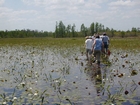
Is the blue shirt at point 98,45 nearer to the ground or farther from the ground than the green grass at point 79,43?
farther from the ground

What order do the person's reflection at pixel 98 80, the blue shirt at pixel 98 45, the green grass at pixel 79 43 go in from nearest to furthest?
the person's reflection at pixel 98 80
the blue shirt at pixel 98 45
the green grass at pixel 79 43

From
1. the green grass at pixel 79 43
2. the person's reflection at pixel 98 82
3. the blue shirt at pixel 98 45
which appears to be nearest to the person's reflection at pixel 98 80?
the person's reflection at pixel 98 82

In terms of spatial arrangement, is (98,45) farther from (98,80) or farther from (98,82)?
(98,82)

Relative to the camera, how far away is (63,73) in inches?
509

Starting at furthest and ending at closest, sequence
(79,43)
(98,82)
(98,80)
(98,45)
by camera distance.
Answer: (79,43)
(98,45)
(98,80)
(98,82)

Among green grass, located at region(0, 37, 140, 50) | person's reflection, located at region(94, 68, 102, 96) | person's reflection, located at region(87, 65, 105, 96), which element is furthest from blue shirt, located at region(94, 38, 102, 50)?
green grass, located at region(0, 37, 140, 50)

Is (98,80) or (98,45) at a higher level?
(98,45)

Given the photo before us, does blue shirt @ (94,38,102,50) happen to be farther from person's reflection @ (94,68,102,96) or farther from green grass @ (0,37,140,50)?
green grass @ (0,37,140,50)

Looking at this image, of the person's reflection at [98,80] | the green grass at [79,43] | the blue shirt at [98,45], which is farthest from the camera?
the green grass at [79,43]

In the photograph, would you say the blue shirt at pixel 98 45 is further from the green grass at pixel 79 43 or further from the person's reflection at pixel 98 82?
the green grass at pixel 79 43

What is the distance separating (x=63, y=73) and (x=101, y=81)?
2926 millimetres

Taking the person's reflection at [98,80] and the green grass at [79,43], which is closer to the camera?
the person's reflection at [98,80]

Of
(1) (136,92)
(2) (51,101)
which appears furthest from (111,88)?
(2) (51,101)

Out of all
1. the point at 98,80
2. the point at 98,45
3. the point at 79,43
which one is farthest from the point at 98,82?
the point at 79,43
